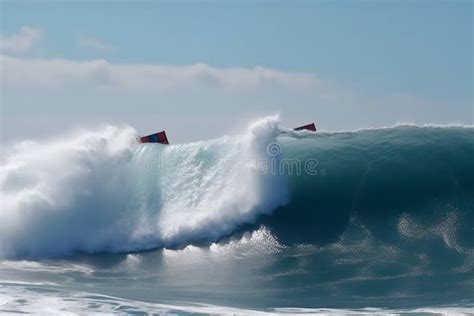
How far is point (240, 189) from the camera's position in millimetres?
→ 15438

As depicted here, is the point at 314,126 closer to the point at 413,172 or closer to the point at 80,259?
the point at 413,172

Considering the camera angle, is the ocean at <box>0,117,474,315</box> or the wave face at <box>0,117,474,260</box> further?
the wave face at <box>0,117,474,260</box>

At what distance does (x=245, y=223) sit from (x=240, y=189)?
1.10 meters

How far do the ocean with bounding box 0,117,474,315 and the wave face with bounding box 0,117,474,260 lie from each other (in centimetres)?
4

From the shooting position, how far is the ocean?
34.8 ft

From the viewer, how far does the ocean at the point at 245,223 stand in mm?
10609

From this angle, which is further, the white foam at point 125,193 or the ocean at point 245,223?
the white foam at point 125,193

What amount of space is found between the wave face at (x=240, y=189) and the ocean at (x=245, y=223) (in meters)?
0.04

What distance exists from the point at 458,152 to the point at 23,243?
10.8 meters

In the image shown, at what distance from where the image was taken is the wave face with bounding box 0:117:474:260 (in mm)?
14234

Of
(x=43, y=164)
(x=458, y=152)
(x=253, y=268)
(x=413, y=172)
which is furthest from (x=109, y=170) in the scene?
(x=458, y=152)

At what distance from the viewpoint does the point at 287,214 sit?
48.9ft

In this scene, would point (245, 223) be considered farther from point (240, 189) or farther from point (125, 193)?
point (125, 193)

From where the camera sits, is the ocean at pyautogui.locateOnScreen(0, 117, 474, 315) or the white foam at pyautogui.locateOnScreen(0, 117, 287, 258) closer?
the ocean at pyautogui.locateOnScreen(0, 117, 474, 315)
